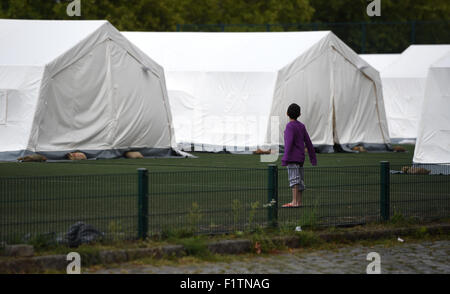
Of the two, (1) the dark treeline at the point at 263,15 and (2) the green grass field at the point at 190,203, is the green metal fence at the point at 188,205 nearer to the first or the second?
(2) the green grass field at the point at 190,203

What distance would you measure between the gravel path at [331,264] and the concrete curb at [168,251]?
26cm

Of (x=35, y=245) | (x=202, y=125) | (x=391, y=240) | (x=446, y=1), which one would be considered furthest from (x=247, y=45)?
(x=446, y=1)

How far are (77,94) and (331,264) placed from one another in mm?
17667

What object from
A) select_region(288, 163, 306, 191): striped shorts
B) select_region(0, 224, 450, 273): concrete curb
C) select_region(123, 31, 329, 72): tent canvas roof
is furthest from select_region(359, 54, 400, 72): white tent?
select_region(0, 224, 450, 273): concrete curb

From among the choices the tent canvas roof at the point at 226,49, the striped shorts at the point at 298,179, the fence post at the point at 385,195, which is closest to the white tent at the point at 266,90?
the tent canvas roof at the point at 226,49

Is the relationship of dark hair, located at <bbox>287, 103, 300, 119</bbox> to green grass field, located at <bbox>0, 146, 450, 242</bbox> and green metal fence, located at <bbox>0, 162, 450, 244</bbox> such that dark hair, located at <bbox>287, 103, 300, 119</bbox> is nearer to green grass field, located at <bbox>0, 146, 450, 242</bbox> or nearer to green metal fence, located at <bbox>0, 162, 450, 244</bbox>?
green grass field, located at <bbox>0, 146, 450, 242</bbox>

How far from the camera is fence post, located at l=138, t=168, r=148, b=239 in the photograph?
10.1 meters

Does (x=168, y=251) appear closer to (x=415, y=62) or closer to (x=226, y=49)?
(x=226, y=49)

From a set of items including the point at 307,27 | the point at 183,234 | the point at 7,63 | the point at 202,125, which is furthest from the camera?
the point at 307,27

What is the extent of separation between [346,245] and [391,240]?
0.74 m

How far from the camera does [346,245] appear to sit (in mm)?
10961

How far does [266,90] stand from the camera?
1248 inches

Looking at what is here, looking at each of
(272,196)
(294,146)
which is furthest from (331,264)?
(294,146)
